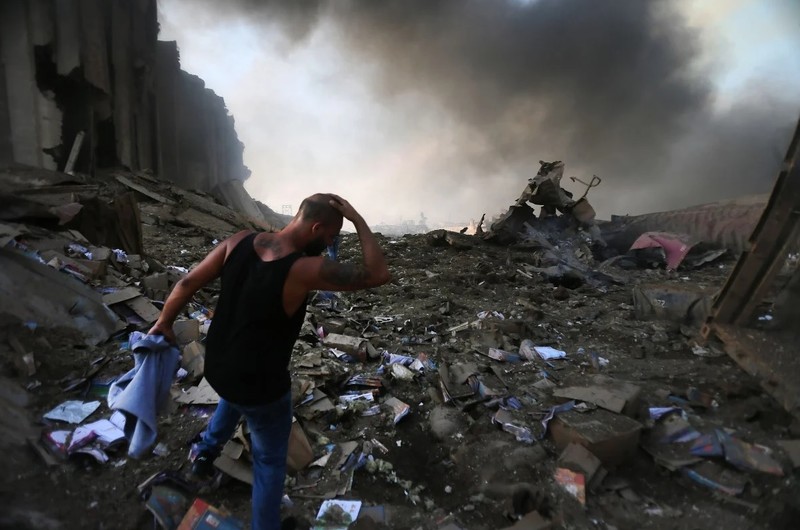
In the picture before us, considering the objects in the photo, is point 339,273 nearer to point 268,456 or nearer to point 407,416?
point 268,456

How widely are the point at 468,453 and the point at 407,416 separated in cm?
52

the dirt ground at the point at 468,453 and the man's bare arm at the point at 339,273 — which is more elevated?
the man's bare arm at the point at 339,273

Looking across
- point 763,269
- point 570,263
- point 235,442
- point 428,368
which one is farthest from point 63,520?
point 570,263

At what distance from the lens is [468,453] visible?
247 cm

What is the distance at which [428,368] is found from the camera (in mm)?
3494

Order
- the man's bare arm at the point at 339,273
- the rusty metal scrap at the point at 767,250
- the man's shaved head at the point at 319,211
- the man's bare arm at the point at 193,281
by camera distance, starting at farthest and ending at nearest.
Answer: the rusty metal scrap at the point at 767,250
the man's bare arm at the point at 193,281
the man's shaved head at the point at 319,211
the man's bare arm at the point at 339,273

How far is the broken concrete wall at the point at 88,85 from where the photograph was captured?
7.96m

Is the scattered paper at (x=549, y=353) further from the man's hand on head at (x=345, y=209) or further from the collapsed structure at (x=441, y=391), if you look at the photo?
the man's hand on head at (x=345, y=209)

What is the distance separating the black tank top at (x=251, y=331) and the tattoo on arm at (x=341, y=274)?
0.41 ft

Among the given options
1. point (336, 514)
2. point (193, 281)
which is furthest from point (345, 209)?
point (336, 514)

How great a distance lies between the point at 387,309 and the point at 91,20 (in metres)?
9.68

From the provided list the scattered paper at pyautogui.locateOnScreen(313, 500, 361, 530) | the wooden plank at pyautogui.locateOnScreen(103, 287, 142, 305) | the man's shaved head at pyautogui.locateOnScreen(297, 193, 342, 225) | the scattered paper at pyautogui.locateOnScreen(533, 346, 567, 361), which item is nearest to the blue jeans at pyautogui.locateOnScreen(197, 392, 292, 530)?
the scattered paper at pyautogui.locateOnScreen(313, 500, 361, 530)

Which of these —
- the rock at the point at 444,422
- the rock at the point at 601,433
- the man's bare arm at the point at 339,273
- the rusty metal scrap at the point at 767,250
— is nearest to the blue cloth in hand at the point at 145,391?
the man's bare arm at the point at 339,273

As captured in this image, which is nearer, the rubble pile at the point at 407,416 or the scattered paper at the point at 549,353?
the rubble pile at the point at 407,416
